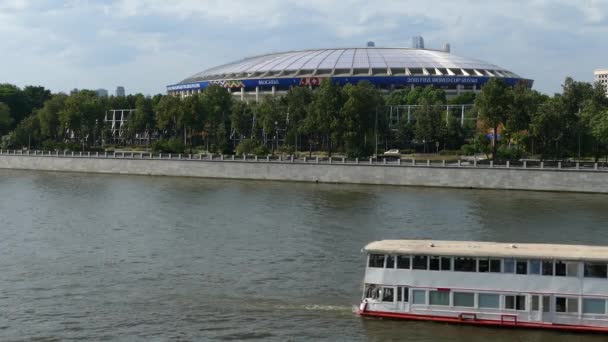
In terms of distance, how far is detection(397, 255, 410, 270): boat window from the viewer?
82.1 ft

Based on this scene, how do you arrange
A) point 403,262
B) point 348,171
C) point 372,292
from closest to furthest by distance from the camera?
point 403,262 → point 372,292 → point 348,171

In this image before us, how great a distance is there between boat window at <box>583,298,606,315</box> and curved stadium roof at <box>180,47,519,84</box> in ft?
369

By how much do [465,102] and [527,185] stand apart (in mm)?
48431

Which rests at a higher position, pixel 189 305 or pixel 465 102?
pixel 465 102

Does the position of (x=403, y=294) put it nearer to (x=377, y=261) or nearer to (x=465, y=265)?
(x=377, y=261)

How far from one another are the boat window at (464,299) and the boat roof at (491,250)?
53.0 inches

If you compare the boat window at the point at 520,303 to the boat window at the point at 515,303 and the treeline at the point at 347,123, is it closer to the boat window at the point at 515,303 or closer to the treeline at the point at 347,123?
the boat window at the point at 515,303

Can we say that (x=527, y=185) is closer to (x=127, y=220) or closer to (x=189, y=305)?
(x=127, y=220)

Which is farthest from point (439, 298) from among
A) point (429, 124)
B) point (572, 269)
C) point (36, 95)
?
point (36, 95)

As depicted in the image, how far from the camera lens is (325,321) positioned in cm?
2520

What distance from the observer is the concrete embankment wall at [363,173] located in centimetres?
6862

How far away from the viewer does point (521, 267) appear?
952 inches

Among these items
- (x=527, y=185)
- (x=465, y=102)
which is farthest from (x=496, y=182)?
(x=465, y=102)

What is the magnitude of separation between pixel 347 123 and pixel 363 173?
12588 millimetres
